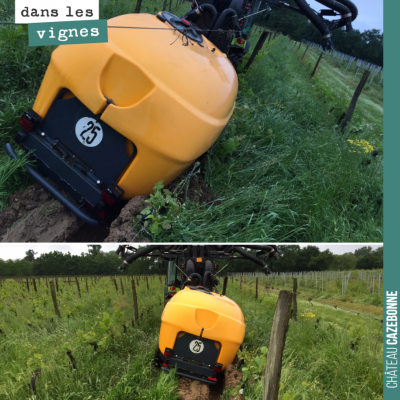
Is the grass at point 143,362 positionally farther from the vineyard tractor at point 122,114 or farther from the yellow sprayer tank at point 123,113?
the yellow sprayer tank at point 123,113

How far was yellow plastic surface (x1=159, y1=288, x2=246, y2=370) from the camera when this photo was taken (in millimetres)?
2355

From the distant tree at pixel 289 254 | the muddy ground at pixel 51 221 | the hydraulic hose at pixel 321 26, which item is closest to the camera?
the muddy ground at pixel 51 221

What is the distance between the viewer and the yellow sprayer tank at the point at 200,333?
2.36 m

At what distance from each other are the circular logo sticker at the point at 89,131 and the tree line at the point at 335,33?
3020 millimetres

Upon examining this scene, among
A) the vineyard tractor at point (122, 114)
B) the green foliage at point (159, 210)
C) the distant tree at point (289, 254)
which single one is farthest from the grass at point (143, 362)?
the vineyard tractor at point (122, 114)

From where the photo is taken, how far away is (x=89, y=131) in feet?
8.18

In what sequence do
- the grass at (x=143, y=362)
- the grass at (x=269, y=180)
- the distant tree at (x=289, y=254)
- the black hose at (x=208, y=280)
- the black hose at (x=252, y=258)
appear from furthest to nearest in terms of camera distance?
the distant tree at (x=289, y=254)
the grass at (x=269, y=180)
the black hose at (x=208, y=280)
the grass at (x=143, y=362)
the black hose at (x=252, y=258)

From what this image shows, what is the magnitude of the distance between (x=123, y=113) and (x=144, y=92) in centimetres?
22

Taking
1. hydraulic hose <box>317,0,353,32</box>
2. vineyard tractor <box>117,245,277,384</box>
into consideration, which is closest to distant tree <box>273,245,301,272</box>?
vineyard tractor <box>117,245,277,384</box>

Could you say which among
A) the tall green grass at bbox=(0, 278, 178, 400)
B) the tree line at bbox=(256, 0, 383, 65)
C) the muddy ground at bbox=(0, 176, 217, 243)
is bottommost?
the tall green grass at bbox=(0, 278, 178, 400)

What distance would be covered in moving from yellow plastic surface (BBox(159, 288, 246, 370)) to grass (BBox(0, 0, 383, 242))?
496mm

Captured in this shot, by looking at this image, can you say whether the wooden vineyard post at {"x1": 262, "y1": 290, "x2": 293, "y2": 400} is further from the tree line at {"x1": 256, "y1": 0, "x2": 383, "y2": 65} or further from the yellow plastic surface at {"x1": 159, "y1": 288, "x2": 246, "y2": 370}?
the tree line at {"x1": 256, "y1": 0, "x2": 383, "y2": 65}

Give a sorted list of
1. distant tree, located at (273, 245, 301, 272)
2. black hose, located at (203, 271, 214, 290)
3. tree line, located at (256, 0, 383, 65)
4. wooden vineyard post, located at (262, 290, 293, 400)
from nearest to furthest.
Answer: wooden vineyard post, located at (262, 290, 293, 400) < black hose, located at (203, 271, 214, 290) < distant tree, located at (273, 245, 301, 272) < tree line, located at (256, 0, 383, 65)

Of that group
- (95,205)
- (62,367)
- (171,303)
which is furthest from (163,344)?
(95,205)
